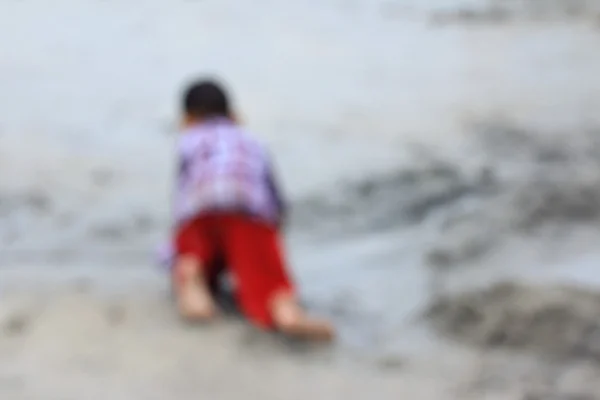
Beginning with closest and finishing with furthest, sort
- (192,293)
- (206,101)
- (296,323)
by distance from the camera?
(296,323), (192,293), (206,101)

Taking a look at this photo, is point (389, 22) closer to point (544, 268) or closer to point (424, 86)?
point (424, 86)

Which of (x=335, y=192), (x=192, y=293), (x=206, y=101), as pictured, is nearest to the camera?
(x=192, y=293)

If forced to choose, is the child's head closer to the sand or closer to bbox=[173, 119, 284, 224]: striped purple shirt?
bbox=[173, 119, 284, 224]: striped purple shirt

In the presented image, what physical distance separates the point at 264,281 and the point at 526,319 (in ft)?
2.39

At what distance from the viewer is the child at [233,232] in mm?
3246

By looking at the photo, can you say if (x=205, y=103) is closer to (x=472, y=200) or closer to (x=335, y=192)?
(x=335, y=192)

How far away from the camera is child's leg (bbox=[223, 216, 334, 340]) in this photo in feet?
10.4

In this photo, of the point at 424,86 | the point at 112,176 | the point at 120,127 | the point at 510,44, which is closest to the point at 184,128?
the point at 112,176

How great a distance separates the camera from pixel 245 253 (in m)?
3.33

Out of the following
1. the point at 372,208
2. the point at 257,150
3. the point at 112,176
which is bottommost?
the point at 257,150

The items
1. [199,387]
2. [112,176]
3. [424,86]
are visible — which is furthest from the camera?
[424,86]

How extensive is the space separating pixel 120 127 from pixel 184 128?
1.73 m

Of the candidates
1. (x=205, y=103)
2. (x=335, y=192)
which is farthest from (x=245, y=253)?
(x=335, y=192)

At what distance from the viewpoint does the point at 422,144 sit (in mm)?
5289
